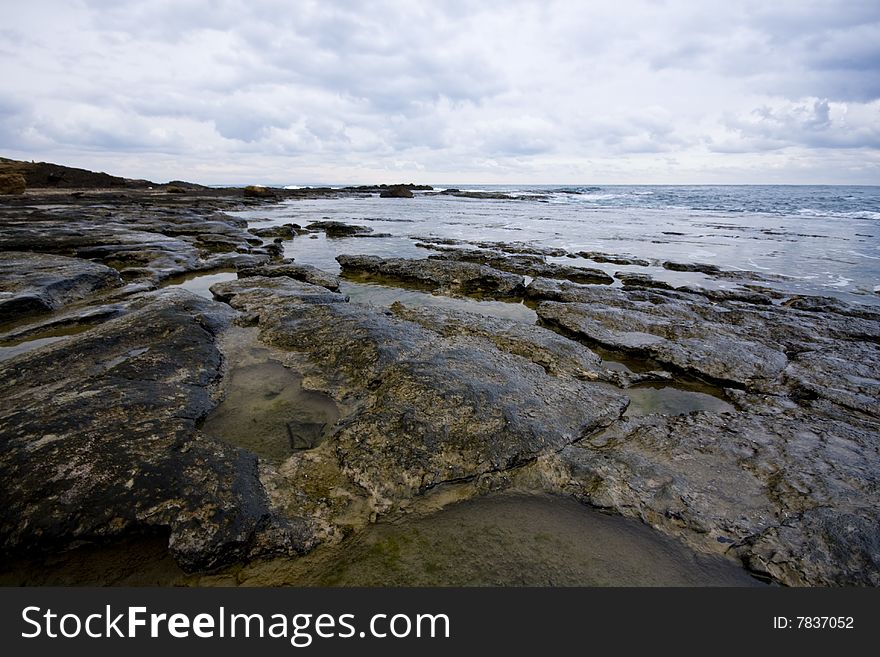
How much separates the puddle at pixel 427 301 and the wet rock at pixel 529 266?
3.65 m

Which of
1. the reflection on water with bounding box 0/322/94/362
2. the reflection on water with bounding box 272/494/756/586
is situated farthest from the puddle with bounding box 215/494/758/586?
the reflection on water with bounding box 0/322/94/362

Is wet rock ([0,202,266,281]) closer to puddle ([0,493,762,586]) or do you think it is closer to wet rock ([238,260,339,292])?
wet rock ([238,260,339,292])

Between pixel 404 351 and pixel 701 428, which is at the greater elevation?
pixel 404 351

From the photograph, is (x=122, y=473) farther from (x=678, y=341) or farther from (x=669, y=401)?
(x=678, y=341)

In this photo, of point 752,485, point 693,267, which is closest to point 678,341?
point 752,485

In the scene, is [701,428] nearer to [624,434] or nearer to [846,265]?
[624,434]

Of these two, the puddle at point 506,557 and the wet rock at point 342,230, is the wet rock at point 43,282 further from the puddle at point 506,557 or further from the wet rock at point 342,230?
the wet rock at point 342,230

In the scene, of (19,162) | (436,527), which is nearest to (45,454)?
(436,527)

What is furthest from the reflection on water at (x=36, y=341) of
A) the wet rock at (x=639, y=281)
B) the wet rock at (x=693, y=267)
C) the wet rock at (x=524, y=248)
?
the wet rock at (x=693, y=267)

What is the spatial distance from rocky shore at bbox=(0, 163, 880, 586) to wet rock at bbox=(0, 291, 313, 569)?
0.02 m

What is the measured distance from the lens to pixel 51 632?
2.26 m

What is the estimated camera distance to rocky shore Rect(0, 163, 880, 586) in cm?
282

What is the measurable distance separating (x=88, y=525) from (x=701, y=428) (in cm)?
536

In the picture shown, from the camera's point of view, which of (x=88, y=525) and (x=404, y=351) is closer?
(x=88, y=525)
